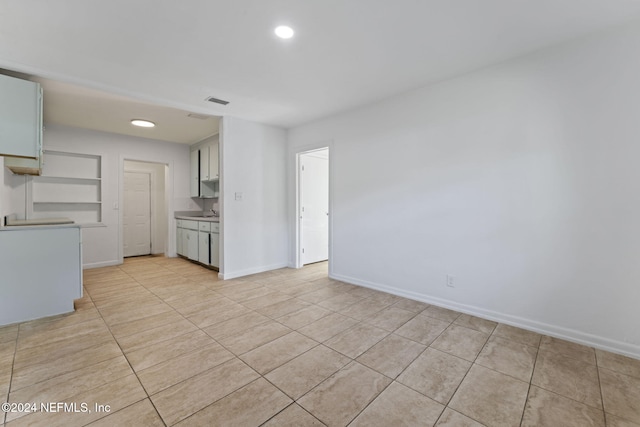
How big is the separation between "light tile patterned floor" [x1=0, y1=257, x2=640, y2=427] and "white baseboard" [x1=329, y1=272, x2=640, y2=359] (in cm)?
8

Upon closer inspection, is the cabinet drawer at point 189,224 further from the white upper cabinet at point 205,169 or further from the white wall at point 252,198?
the white wall at point 252,198

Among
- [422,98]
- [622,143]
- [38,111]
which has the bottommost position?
[622,143]

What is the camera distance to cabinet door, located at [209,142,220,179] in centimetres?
512

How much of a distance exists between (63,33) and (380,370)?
353 centimetres

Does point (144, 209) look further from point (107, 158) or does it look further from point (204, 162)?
point (204, 162)

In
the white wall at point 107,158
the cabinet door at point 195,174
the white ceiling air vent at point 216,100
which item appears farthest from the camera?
the cabinet door at point 195,174

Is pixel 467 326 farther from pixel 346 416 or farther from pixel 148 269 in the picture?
pixel 148 269

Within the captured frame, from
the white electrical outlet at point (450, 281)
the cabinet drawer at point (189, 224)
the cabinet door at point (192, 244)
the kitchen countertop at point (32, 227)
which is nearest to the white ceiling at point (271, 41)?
the kitchen countertop at point (32, 227)

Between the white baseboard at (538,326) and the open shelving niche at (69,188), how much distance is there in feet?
18.3

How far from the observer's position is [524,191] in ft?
8.16

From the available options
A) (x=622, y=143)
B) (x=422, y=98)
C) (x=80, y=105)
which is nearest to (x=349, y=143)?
(x=422, y=98)

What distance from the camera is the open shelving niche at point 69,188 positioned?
4.66 meters

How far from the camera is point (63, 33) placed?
2.14 meters

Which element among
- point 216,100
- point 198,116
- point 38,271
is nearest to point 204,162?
point 198,116
